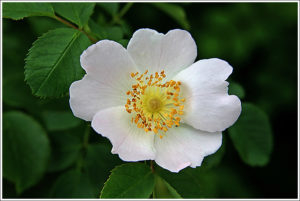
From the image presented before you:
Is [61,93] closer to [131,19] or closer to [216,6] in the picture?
[131,19]

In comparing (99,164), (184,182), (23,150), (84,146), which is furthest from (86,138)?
(184,182)

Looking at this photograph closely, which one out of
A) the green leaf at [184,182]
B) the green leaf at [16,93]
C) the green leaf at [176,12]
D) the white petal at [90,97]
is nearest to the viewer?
the white petal at [90,97]

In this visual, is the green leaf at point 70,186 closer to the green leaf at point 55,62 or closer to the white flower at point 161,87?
the white flower at point 161,87

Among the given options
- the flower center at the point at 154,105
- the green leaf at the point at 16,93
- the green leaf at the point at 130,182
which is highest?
the flower center at the point at 154,105

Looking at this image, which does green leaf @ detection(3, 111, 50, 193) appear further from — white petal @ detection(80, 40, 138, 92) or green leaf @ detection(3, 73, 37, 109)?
white petal @ detection(80, 40, 138, 92)

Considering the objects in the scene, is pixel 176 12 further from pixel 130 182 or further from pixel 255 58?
pixel 255 58

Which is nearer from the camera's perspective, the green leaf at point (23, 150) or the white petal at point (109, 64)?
the white petal at point (109, 64)

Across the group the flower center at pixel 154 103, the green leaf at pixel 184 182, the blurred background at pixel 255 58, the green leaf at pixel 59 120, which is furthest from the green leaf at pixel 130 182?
the blurred background at pixel 255 58

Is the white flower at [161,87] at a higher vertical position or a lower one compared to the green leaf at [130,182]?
higher
